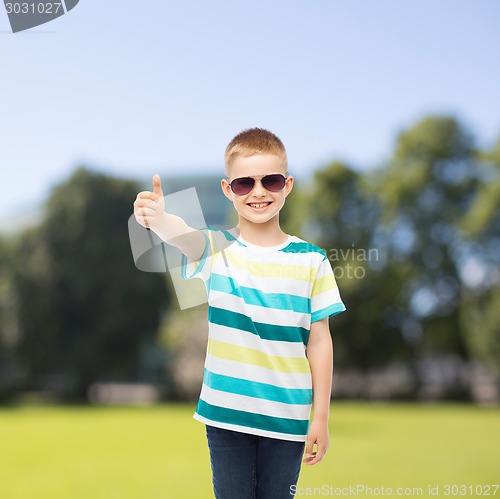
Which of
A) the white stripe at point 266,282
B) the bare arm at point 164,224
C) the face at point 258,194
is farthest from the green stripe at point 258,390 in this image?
the face at point 258,194

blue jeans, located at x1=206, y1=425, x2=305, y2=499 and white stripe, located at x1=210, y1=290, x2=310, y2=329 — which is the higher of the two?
white stripe, located at x1=210, y1=290, x2=310, y2=329

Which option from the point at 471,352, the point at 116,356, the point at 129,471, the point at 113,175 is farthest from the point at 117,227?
the point at 129,471

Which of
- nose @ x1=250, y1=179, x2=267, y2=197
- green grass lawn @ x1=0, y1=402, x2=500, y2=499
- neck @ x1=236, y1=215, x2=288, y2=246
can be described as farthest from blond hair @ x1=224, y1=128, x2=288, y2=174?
green grass lawn @ x1=0, y1=402, x2=500, y2=499

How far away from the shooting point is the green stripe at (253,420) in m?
2.61

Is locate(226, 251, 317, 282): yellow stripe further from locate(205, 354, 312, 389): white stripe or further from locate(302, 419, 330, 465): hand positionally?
locate(302, 419, 330, 465): hand

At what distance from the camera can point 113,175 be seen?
3231 cm

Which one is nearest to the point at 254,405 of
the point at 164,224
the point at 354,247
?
the point at 164,224

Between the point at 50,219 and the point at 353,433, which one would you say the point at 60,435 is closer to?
the point at 353,433

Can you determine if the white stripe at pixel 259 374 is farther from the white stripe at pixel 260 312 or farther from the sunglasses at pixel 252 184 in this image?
the sunglasses at pixel 252 184

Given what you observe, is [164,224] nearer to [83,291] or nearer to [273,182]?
[273,182]

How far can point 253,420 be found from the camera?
261cm

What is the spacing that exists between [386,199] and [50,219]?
50.6ft

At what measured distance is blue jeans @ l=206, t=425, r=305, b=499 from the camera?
2.65m

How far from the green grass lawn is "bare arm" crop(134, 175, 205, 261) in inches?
158
